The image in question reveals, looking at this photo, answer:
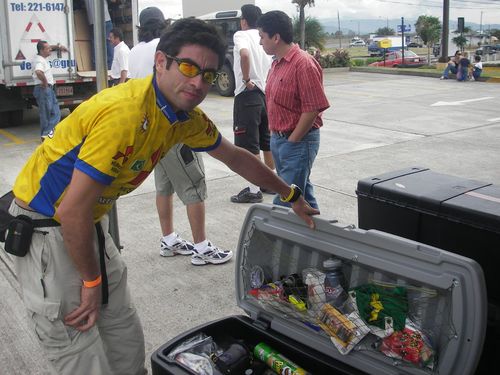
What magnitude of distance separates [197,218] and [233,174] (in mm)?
2682

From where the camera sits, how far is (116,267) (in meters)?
2.39

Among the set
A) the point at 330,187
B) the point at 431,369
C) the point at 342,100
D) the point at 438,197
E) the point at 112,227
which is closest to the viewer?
the point at 431,369

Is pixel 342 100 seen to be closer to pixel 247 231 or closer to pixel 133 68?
pixel 133 68

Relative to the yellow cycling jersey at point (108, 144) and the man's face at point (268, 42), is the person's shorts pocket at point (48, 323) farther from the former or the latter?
the man's face at point (268, 42)

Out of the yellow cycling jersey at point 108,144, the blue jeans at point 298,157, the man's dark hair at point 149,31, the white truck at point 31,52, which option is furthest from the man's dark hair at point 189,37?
the white truck at point 31,52

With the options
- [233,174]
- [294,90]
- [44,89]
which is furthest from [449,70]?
[294,90]

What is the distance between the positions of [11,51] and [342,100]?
7.56 m

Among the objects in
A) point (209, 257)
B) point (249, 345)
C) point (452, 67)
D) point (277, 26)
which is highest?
point (277, 26)

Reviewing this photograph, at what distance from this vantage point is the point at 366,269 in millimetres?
2146

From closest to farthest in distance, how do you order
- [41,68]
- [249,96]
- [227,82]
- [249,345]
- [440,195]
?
[440,195], [249,345], [249,96], [41,68], [227,82]

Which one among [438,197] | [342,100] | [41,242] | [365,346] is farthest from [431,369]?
[342,100]

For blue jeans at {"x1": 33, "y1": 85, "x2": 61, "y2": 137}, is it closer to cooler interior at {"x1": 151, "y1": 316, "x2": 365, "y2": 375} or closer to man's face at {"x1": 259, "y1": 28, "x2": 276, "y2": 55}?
man's face at {"x1": 259, "y1": 28, "x2": 276, "y2": 55}

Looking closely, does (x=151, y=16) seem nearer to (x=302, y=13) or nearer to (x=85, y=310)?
(x=85, y=310)

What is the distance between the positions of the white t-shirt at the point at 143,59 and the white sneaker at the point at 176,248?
1.37 metres
